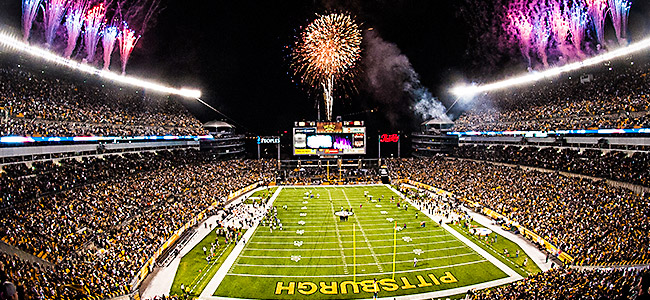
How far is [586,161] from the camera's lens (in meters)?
36.2

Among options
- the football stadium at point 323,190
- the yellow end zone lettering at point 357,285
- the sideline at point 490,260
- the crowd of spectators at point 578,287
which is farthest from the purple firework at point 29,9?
the sideline at point 490,260

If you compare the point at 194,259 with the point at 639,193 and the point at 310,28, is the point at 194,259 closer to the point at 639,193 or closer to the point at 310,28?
the point at 310,28

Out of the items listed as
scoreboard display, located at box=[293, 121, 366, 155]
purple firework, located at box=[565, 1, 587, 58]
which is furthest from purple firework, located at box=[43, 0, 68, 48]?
purple firework, located at box=[565, 1, 587, 58]

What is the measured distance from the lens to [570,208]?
28688mm

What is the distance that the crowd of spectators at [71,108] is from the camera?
2975 cm

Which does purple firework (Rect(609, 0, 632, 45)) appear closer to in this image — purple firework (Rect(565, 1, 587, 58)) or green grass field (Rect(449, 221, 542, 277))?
purple firework (Rect(565, 1, 587, 58))

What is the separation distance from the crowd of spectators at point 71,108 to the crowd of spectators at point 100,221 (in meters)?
3.67

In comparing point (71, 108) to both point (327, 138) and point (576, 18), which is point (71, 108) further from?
point (576, 18)

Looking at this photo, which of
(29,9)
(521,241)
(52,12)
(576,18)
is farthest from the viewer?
(576,18)

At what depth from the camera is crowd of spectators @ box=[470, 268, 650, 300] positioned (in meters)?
12.2

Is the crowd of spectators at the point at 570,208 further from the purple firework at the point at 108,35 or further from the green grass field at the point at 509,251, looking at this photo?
the purple firework at the point at 108,35

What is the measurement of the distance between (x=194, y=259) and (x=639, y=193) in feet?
110

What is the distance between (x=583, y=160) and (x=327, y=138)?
3486cm

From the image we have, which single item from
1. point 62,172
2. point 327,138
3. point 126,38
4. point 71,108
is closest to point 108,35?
point 126,38
